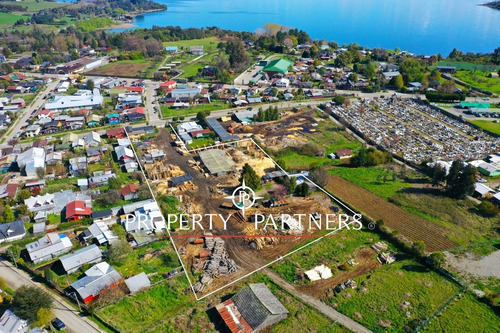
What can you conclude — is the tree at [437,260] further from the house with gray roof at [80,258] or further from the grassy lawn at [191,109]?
the grassy lawn at [191,109]

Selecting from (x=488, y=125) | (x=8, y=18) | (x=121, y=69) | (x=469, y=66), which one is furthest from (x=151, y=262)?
(x=8, y=18)

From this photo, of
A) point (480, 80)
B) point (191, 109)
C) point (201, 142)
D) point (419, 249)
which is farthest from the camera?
point (480, 80)

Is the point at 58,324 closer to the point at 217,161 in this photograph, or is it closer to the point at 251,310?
the point at 251,310

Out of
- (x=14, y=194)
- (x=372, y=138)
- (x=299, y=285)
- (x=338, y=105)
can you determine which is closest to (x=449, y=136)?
(x=372, y=138)

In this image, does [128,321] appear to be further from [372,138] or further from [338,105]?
[338,105]

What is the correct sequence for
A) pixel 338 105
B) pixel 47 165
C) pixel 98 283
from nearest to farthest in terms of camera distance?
pixel 98 283, pixel 47 165, pixel 338 105

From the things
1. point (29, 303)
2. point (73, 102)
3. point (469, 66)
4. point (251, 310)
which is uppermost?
point (29, 303)

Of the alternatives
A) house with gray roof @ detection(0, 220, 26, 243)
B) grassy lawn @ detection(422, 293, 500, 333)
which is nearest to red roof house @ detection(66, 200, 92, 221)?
house with gray roof @ detection(0, 220, 26, 243)

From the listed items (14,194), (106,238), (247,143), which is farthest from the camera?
(247,143)

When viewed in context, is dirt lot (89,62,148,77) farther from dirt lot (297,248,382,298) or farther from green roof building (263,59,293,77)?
dirt lot (297,248,382,298)
